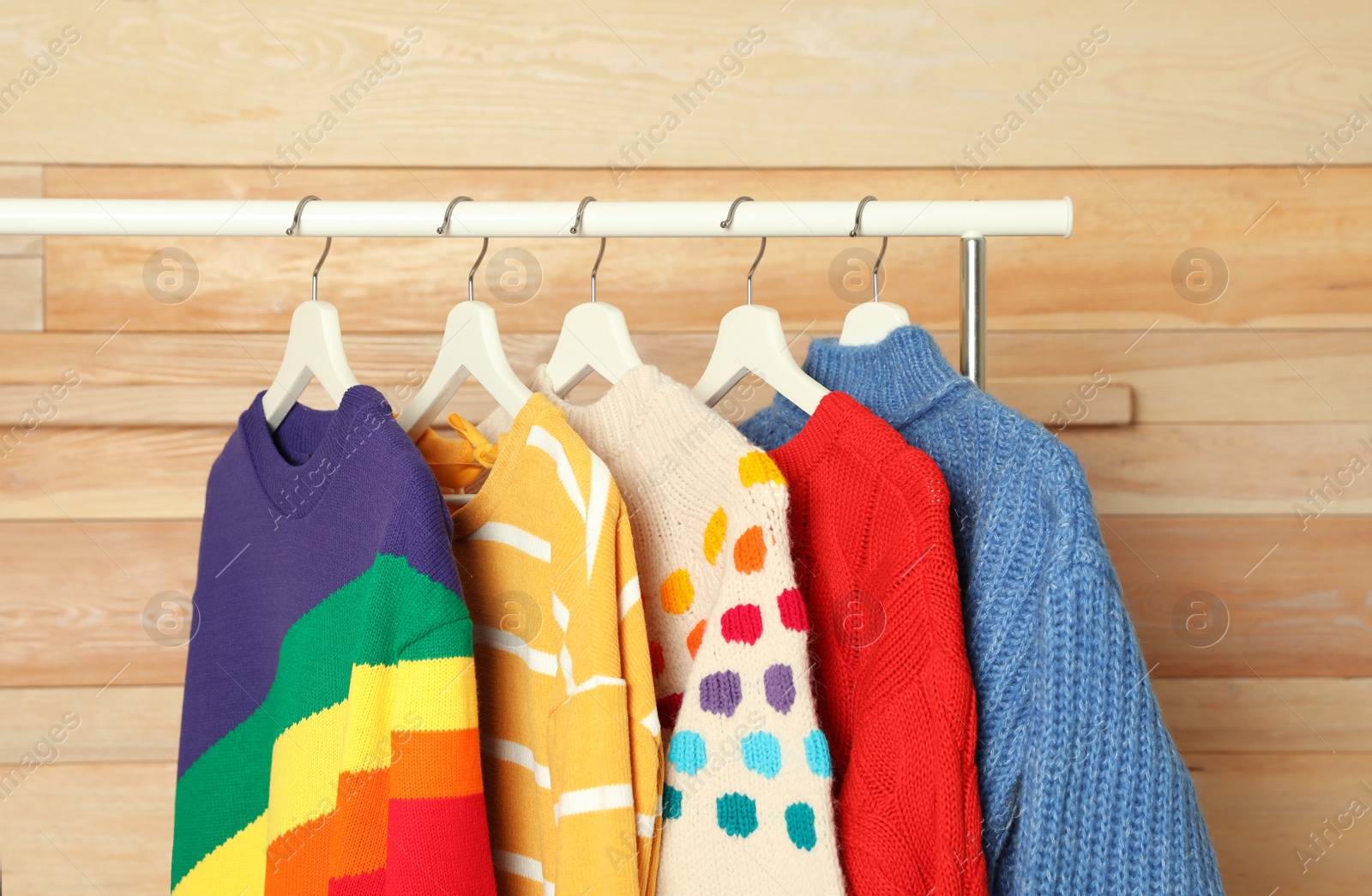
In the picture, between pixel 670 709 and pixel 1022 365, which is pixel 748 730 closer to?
pixel 670 709

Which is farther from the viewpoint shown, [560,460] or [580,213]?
[580,213]

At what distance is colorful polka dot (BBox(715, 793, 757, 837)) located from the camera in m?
0.56

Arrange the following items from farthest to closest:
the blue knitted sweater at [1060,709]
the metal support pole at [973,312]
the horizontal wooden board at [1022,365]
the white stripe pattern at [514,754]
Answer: the horizontal wooden board at [1022,365] → the metal support pole at [973,312] → the white stripe pattern at [514,754] → the blue knitted sweater at [1060,709]

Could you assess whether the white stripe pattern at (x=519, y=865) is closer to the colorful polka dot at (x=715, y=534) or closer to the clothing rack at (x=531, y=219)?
the colorful polka dot at (x=715, y=534)

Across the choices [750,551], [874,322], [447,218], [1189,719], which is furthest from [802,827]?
[1189,719]

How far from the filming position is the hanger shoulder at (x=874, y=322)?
2.43 ft

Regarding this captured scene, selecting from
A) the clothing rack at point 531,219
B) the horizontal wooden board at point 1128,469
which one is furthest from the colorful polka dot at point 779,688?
the horizontal wooden board at point 1128,469

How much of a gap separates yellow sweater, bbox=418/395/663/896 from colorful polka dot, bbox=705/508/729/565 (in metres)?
0.06

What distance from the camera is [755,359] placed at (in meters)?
0.74

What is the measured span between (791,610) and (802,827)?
12 centimetres

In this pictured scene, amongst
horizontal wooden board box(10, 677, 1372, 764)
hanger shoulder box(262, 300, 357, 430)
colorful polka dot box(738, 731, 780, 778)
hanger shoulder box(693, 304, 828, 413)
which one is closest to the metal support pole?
hanger shoulder box(693, 304, 828, 413)

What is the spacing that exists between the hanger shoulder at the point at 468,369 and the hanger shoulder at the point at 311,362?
2.3 inches

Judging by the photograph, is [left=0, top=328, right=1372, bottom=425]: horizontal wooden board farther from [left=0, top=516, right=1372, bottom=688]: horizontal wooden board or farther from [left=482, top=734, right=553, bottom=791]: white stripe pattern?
[left=482, top=734, right=553, bottom=791]: white stripe pattern

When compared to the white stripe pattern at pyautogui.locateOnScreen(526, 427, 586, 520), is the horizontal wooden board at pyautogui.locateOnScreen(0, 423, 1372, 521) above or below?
above
